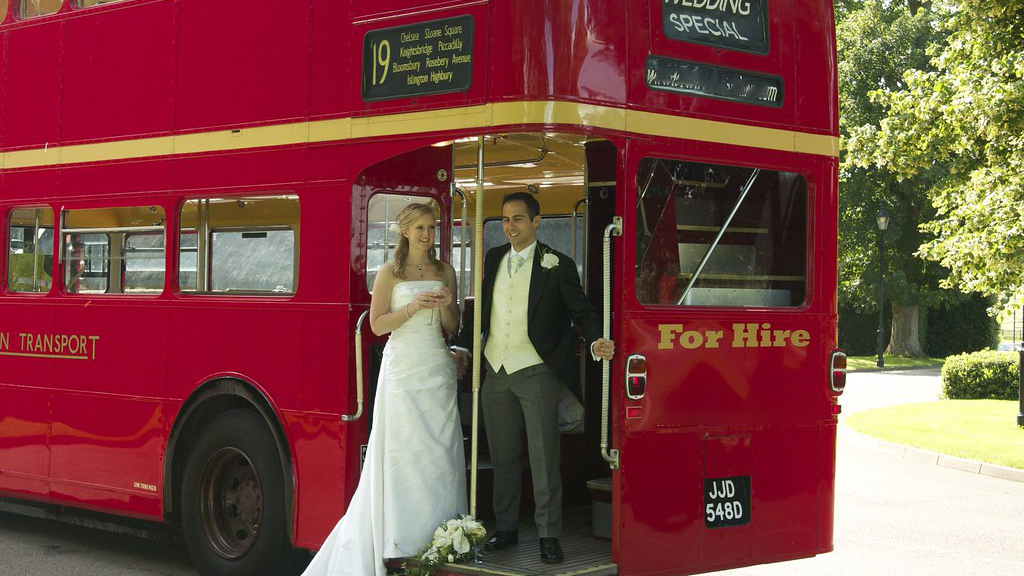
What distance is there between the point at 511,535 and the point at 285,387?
156 cm

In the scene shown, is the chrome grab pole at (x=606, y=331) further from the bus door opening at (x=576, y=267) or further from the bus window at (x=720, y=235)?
the bus door opening at (x=576, y=267)

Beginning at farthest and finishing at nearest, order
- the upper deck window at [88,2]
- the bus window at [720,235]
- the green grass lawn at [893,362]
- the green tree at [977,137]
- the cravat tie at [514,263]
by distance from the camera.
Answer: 1. the green grass lawn at [893,362]
2. the green tree at [977,137]
3. the upper deck window at [88,2]
4. the cravat tie at [514,263]
5. the bus window at [720,235]

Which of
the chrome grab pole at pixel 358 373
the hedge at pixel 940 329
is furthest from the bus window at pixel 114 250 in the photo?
the hedge at pixel 940 329

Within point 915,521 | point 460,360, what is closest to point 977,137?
point 915,521

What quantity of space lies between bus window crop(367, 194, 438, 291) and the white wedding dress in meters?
0.36

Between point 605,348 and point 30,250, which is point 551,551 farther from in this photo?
point 30,250

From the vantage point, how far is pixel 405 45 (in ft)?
21.7

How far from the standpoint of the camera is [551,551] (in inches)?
246

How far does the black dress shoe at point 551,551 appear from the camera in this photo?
6.23 m

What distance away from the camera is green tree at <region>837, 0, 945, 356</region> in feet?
129

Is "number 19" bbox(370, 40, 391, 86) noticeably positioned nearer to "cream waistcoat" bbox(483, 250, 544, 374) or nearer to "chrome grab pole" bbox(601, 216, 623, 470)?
"cream waistcoat" bbox(483, 250, 544, 374)

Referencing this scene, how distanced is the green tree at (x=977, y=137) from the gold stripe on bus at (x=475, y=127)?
10551mm

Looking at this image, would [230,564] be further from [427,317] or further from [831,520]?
[831,520]

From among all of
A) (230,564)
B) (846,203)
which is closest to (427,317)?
(230,564)
